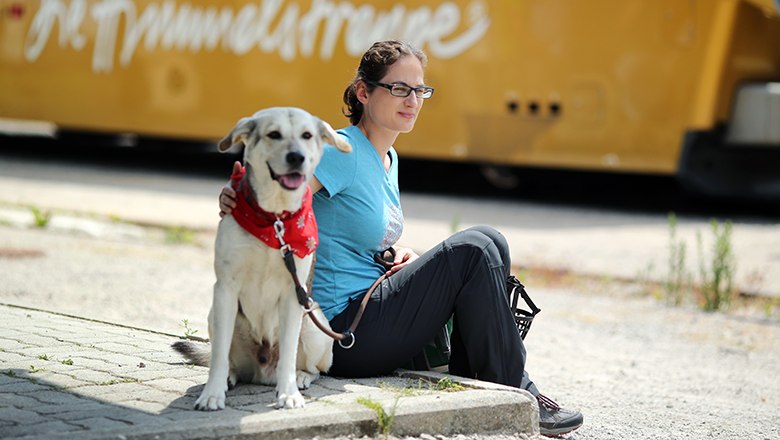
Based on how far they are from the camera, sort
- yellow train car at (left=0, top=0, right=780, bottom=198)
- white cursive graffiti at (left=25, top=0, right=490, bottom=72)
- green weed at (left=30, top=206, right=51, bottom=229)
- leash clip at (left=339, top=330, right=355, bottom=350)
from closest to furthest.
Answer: leash clip at (left=339, top=330, right=355, bottom=350) → green weed at (left=30, top=206, right=51, bottom=229) → yellow train car at (left=0, top=0, right=780, bottom=198) → white cursive graffiti at (left=25, top=0, right=490, bottom=72)

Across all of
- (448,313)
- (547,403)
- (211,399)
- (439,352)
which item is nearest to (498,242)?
(448,313)

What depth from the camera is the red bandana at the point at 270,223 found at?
12.6 ft

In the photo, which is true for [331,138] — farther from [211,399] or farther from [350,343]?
[211,399]

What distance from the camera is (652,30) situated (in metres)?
12.3

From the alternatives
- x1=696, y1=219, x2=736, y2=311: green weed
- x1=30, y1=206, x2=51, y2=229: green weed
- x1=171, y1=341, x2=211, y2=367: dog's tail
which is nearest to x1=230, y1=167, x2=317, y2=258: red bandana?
x1=171, y1=341, x2=211, y2=367: dog's tail

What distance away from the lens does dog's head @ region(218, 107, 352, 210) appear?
148 inches

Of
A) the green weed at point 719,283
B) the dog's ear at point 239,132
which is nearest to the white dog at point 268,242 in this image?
the dog's ear at point 239,132

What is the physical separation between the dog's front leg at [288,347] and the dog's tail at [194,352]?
2.15 ft

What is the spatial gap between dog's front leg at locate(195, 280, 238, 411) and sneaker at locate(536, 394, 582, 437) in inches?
49.2

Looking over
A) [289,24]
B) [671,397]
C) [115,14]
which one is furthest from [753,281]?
[115,14]

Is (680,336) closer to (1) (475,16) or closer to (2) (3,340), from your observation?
(2) (3,340)

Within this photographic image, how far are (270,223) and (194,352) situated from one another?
919mm

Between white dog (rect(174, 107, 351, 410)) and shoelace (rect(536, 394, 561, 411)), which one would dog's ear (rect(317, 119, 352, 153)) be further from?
shoelace (rect(536, 394, 561, 411))

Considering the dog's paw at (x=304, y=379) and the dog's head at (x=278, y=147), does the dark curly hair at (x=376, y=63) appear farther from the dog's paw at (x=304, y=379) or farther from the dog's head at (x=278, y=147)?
the dog's paw at (x=304, y=379)
